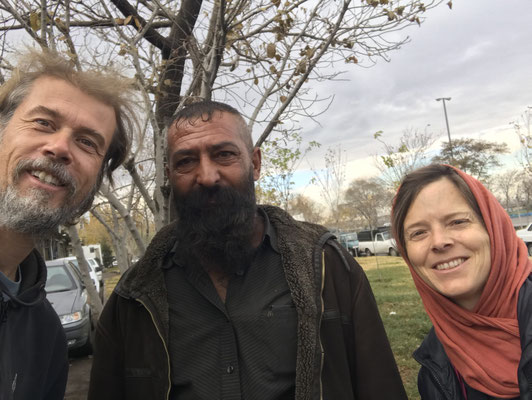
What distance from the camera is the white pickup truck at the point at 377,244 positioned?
2737cm

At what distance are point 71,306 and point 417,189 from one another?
6.15m

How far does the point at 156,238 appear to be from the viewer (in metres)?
1.95

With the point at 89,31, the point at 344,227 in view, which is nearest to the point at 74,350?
the point at 89,31

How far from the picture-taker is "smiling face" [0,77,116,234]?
4.92 ft

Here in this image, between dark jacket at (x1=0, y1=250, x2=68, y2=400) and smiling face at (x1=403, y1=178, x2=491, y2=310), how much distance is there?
5.82 ft

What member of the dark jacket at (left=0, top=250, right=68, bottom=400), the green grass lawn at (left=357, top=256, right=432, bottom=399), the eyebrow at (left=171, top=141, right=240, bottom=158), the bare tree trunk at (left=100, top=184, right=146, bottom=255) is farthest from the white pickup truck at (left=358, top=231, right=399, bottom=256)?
the dark jacket at (left=0, top=250, right=68, bottom=400)

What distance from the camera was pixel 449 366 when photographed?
5.74 ft

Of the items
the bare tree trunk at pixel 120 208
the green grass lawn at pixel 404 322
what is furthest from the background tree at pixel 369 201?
the bare tree trunk at pixel 120 208

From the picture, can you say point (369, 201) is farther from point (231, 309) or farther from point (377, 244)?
point (231, 309)

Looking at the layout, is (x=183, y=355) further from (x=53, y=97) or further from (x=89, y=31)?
(x=89, y=31)

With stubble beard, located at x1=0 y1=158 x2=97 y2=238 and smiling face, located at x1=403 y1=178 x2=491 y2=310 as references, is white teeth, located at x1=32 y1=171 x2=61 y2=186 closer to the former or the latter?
stubble beard, located at x1=0 y1=158 x2=97 y2=238

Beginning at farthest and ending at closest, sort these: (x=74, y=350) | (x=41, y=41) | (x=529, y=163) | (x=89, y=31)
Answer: (x=529, y=163) < (x=74, y=350) < (x=89, y=31) < (x=41, y=41)

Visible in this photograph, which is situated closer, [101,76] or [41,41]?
[101,76]

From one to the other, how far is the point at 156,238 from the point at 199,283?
1.33ft
